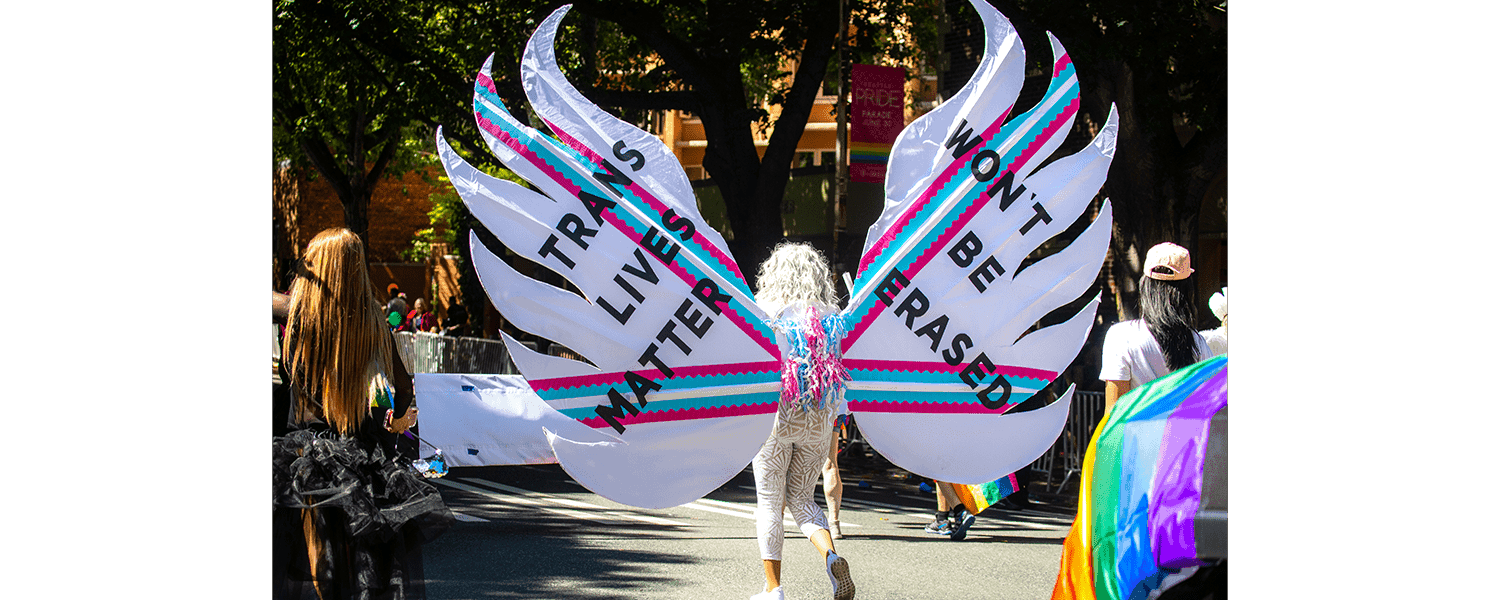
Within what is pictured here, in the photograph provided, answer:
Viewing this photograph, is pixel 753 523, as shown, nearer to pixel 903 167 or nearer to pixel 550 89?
pixel 903 167

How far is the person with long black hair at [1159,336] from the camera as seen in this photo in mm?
4609

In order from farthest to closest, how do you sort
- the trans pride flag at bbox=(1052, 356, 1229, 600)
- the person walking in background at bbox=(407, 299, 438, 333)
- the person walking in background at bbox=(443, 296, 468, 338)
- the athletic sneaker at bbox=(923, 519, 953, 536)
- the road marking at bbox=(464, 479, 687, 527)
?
the person walking in background at bbox=(407, 299, 438, 333) < the person walking in background at bbox=(443, 296, 468, 338) < the road marking at bbox=(464, 479, 687, 527) < the athletic sneaker at bbox=(923, 519, 953, 536) < the trans pride flag at bbox=(1052, 356, 1229, 600)

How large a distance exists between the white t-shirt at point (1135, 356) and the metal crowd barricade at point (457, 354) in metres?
10.7

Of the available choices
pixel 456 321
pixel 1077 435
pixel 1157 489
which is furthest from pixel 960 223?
pixel 456 321

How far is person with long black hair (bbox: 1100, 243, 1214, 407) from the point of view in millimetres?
4609

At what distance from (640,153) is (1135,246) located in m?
7.78

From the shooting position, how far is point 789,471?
15.6 feet

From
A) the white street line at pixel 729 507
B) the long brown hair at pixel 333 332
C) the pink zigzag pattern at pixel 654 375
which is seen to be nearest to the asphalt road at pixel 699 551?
the white street line at pixel 729 507

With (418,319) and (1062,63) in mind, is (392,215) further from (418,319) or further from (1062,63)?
(1062,63)

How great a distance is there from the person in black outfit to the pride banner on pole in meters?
6.92

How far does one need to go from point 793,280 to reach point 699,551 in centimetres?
258

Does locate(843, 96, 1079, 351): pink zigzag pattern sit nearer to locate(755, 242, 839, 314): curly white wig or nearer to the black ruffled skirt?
locate(755, 242, 839, 314): curly white wig

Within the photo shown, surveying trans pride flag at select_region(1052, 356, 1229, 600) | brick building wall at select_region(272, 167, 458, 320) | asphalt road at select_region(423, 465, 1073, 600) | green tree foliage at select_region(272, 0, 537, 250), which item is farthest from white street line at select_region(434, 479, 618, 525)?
brick building wall at select_region(272, 167, 458, 320)

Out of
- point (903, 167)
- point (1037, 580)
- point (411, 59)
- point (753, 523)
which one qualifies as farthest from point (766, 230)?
point (903, 167)
